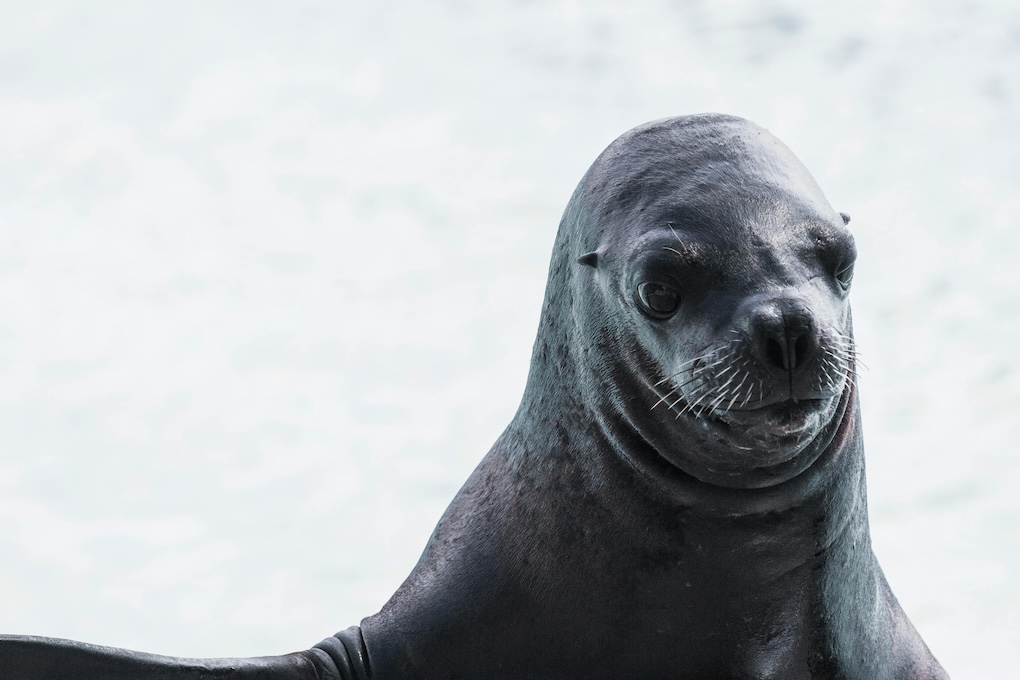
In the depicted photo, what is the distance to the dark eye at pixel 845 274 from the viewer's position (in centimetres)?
528

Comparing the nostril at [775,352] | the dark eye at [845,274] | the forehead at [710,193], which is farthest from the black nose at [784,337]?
the dark eye at [845,274]

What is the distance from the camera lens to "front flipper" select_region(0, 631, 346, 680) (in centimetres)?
536

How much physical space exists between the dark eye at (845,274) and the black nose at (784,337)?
47 centimetres

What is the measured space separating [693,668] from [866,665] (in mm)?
704

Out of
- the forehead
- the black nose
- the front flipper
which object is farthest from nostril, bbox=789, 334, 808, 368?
the front flipper

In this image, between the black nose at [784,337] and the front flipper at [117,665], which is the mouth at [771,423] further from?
the front flipper at [117,665]

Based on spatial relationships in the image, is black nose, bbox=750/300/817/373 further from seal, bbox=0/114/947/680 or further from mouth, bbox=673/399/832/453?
mouth, bbox=673/399/832/453

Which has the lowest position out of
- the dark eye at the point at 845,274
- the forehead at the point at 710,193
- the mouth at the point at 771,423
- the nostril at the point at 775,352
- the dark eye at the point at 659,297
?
the mouth at the point at 771,423

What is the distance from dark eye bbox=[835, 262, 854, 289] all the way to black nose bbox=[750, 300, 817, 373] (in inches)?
18.6

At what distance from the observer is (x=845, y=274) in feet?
17.4

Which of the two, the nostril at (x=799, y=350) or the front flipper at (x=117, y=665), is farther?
the front flipper at (x=117, y=665)

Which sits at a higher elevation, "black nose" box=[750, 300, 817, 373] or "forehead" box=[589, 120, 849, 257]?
"forehead" box=[589, 120, 849, 257]

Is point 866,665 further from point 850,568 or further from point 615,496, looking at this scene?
point 615,496

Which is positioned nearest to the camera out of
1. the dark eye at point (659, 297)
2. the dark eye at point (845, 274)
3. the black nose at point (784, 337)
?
the black nose at point (784, 337)
